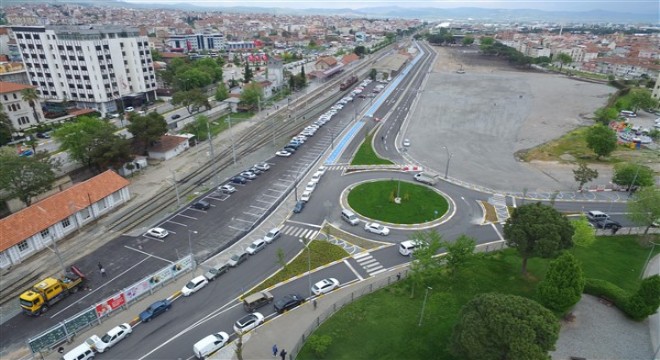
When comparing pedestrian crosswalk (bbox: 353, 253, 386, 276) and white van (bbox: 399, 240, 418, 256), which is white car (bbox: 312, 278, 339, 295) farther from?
white van (bbox: 399, 240, 418, 256)

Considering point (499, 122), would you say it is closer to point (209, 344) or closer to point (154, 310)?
point (209, 344)

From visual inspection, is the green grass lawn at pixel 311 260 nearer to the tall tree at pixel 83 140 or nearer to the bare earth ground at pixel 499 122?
the bare earth ground at pixel 499 122

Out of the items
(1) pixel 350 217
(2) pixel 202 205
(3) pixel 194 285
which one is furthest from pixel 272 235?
(2) pixel 202 205

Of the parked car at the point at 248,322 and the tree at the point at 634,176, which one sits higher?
the tree at the point at 634,176

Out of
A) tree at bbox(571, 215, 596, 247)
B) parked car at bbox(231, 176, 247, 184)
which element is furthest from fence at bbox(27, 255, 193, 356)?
tree at bbox(571, 215, 596, 247)

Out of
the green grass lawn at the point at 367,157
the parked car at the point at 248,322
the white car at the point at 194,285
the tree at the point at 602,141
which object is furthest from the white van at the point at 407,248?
the tree at the point at 602,141
